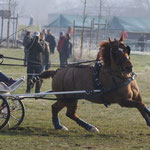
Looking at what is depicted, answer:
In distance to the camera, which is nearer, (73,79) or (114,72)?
(114,72)

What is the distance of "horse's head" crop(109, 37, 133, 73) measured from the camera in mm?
8445

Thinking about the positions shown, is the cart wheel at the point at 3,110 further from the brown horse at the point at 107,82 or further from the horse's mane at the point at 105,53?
the horse's mane at the point at 105,53

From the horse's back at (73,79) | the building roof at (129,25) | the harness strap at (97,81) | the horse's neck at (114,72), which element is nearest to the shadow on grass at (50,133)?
the harness strap at (97,81)

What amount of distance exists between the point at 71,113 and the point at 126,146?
73.3 inches

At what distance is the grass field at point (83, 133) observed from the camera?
7.83m

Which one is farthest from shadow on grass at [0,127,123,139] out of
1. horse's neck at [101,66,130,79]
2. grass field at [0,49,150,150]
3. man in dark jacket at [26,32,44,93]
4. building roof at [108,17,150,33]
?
building roof at [108,17,150,33]

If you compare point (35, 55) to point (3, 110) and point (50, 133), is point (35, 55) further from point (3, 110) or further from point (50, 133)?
point (50, 133)

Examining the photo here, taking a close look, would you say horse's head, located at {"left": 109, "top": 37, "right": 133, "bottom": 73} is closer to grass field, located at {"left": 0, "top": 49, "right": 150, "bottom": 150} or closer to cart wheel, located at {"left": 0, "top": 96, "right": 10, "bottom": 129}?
grass field, located at {"left": 0, "top": 49, "right": 150, "bottom": 150}

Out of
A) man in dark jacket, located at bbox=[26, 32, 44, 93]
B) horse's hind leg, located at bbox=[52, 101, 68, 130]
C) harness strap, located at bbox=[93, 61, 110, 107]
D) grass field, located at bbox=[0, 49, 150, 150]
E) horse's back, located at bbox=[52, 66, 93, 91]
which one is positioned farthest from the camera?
man in dark jacket, located at bbox=[26, 32, 44, 93]

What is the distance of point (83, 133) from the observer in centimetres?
895

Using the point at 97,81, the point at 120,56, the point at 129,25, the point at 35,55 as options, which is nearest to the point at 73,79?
the point at 97,81

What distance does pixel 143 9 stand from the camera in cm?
7981

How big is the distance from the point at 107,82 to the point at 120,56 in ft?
1.90

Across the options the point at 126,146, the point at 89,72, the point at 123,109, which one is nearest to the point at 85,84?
the point at 89,72
